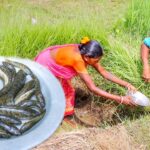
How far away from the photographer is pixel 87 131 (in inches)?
165

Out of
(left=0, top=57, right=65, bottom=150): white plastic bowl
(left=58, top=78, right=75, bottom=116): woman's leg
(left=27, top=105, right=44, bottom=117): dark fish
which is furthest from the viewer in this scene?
(left=58, top=78, right=75, bottom=116): woman's leg

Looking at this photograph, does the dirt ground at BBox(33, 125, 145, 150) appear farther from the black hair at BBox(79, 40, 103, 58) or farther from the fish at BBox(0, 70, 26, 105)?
the black hair at BBox(79, 40, 103, 58)

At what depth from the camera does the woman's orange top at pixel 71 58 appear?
4.63 metres

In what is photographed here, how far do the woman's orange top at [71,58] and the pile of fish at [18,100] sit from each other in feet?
2.17

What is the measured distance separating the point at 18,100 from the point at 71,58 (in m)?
0.91

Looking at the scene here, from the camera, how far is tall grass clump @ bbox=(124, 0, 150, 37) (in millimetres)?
6086

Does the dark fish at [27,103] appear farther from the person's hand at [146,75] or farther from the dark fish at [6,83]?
the person's hand at [146,75]

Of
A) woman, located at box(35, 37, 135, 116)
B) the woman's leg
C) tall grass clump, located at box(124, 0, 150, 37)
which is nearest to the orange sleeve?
woman, located at box(35, 37, 135, 116)

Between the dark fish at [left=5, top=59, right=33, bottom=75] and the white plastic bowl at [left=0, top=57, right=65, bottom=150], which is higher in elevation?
the dark fish at [left=5, top=59, right=33, bottom=75]

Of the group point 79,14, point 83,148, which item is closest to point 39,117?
point 83,148

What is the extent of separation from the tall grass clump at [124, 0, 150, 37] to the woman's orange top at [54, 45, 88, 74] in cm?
156

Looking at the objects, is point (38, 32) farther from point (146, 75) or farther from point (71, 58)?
point (146, 75)

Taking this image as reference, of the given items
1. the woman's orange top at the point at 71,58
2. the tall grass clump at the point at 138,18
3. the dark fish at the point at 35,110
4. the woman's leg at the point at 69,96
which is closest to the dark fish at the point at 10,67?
the dark fish at the point at 35,110

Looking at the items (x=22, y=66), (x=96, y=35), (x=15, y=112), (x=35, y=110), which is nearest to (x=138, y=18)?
(x=96, y=35)
